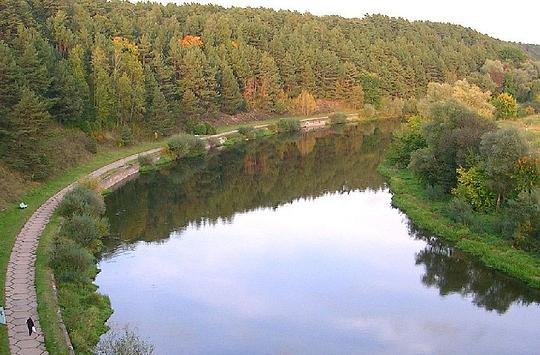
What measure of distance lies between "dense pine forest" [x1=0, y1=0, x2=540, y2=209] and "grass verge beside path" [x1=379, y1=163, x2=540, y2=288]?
22.4 metres

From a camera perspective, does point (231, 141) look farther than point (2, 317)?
Yes

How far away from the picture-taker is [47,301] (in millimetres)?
19359

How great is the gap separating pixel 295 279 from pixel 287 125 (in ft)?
150

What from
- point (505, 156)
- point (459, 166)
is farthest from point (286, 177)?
point (505, 156)

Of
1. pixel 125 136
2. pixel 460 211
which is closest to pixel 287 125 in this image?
pixel 125 136

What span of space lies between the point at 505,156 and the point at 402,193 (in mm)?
10283

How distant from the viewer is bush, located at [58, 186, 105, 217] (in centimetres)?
2925

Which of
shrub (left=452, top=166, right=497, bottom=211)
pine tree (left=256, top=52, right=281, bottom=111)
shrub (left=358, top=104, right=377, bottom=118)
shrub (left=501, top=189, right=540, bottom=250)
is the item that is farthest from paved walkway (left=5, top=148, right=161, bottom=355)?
shrub (left=358, top=104, right=377, bottom=118)

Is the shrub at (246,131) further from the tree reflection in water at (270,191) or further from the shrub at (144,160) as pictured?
the shrub at (144,160)

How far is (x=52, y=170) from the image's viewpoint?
37031 mm

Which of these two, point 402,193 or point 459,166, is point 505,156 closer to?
point 459,166

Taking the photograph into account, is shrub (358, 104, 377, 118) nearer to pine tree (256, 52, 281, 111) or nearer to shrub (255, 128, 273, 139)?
pine tree (256, 52, 281, 111)

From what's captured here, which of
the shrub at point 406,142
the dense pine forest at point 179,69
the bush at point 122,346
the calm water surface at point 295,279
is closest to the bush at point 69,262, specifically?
the calm water surface at point 295,279

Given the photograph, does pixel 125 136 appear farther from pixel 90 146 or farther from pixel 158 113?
pixel 158 113
